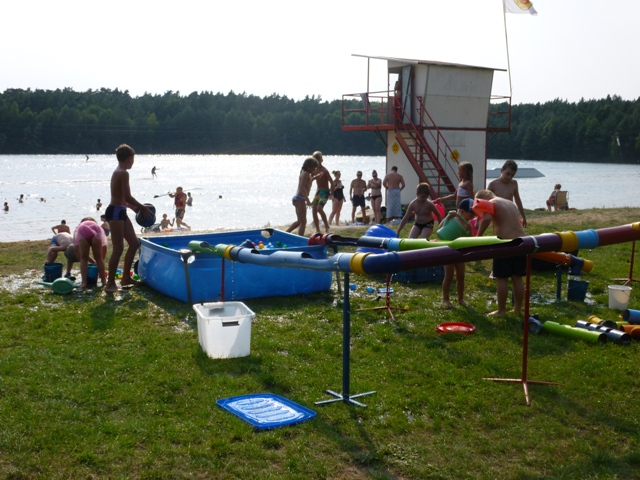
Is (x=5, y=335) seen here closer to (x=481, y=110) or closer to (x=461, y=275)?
(x=461, y=275)

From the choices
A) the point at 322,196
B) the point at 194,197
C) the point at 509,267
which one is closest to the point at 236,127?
the point at 194,197

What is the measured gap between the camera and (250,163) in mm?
126375

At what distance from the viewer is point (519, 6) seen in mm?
19000

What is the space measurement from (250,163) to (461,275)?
120 m

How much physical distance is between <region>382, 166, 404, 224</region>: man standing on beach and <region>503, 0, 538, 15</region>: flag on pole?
5.53 m

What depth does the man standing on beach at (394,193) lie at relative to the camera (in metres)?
20.9

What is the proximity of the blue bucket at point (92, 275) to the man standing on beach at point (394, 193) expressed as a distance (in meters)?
12.1

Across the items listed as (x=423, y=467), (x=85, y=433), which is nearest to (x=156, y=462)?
(x=85, y=433)

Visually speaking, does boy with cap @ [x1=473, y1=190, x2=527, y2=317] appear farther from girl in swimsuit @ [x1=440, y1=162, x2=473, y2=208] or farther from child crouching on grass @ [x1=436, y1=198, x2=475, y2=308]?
girl in swimsuit @ [x1=440, y1=162, x2=473, y2=208]

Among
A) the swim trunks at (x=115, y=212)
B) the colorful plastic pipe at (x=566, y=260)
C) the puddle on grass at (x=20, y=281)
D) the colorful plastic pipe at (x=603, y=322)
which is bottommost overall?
the puddle on grass at (x=20, y=281)

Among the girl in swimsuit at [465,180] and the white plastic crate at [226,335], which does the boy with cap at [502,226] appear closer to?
the girl in swimsuit at [465,180]

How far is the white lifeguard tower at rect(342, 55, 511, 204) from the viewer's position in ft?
73.6

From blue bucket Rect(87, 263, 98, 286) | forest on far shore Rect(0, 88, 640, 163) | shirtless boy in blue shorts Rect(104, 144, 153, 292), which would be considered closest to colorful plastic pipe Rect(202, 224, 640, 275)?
shirtless boy in blue shorts Rect(104, 144, 153, 292)

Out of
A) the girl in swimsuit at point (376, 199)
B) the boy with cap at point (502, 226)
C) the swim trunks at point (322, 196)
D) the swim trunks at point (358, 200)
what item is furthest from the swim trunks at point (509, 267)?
the swim trunks at point (358, 200)
